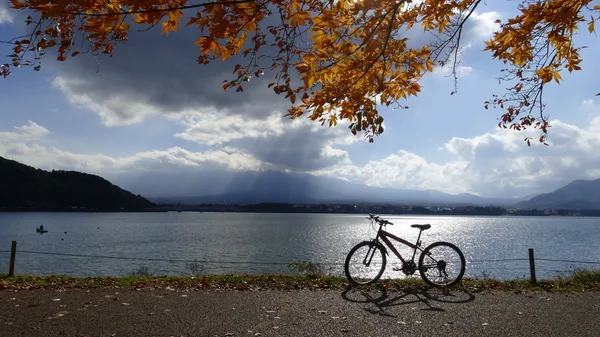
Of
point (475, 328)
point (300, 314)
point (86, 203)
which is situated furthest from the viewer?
point (86, 203)

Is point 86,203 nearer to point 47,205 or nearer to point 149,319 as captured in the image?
point 47,205

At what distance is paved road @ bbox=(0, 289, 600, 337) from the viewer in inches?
211

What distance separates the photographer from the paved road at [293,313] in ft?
17.6

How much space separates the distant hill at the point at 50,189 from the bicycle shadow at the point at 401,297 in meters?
169

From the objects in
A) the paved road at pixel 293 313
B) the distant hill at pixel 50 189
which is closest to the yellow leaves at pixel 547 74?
the paved road at pixel 293 313

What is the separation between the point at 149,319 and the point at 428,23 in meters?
5.77

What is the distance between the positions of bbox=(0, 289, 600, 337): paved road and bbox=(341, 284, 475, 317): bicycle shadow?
2 centimetres

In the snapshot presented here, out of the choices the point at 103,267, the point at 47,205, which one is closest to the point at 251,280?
the point at 103,267

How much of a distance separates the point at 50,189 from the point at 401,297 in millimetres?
175590

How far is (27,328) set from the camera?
17.5 ft

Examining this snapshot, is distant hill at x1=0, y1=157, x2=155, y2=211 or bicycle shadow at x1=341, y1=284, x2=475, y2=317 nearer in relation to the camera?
bicycle shadow at x1=341, y1=284, x2=475, y2=317

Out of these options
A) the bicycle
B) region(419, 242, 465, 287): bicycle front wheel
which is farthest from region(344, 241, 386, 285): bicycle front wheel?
region(419, 242, 465, 287): bicycle front wheel

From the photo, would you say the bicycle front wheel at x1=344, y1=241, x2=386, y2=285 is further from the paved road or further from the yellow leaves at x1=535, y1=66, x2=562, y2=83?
the yellow leaves at x1=535, y1=66, x2=562, y2=83

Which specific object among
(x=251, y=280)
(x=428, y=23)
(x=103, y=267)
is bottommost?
(x=103, y=267)
